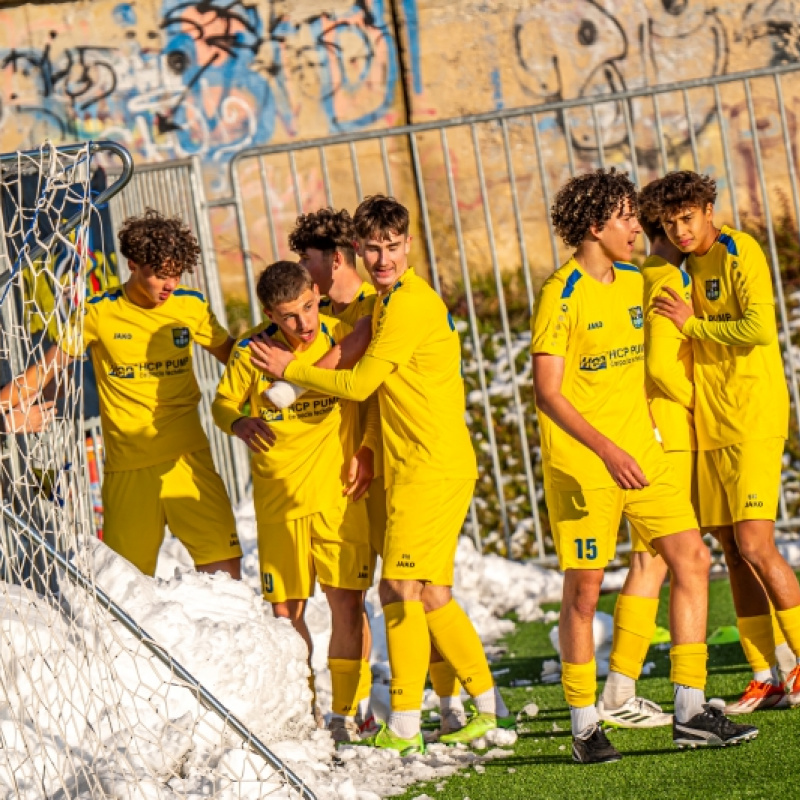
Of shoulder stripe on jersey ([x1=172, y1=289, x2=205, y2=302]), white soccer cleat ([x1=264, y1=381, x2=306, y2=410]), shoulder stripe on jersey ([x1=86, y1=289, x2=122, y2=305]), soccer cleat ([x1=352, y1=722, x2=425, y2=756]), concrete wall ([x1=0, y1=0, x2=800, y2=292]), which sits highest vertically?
concrete wall ([x1=0, y1=0, x2=800, y2=292])

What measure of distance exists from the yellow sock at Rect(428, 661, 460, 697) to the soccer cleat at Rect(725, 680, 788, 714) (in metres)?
0.99

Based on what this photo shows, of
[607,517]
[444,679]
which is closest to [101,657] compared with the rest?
[444,679]

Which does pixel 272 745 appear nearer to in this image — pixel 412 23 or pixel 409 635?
pixel 409 635

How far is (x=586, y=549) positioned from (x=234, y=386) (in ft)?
4.96

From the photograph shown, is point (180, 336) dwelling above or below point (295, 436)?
above

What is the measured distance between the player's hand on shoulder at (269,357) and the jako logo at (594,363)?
106 cm

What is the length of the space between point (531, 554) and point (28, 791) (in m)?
5.13

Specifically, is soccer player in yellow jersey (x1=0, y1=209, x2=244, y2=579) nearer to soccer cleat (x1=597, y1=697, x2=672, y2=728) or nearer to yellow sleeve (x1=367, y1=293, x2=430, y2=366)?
yellow sleeve (x1=367, y1=293, x2=430, y2=366)

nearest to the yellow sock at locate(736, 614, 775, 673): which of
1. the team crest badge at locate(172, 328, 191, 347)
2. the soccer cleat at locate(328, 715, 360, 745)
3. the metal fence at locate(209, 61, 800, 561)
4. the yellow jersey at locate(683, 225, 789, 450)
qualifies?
the yellow jersey at locate(683, 225, 789, 450)

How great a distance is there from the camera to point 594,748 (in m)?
4.77

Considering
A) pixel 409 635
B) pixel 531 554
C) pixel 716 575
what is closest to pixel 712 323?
pixel 409 635

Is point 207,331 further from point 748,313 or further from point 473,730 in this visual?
point 748,313

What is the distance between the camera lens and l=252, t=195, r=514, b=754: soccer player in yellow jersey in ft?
16.6

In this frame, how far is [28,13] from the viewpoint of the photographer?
41.7 feet
